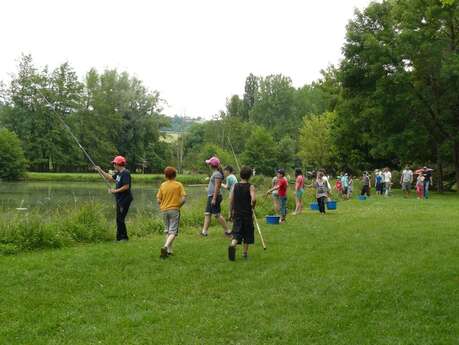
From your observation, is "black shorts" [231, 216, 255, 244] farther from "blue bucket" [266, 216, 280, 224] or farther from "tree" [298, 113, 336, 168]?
"tree" [298, 113, 336, 168]

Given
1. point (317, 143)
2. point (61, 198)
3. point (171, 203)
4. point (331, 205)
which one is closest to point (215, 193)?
point (171, 203)

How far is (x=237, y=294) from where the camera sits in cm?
675

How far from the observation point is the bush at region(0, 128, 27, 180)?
2228 inches

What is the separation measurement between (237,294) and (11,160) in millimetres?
56308

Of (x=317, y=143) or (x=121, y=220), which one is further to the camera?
(x=317, y=143)

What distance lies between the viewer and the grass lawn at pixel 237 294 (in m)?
5.27

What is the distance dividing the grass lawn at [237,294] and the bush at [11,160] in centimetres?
5044

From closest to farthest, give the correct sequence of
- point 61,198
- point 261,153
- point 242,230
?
point 242,230 → point 61,198 → point 261,153

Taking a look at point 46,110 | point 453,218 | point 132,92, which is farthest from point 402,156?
point 132,92

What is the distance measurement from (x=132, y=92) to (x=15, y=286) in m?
69.5

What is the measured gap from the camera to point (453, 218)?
15320mm

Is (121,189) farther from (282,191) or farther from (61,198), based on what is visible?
(61,198)

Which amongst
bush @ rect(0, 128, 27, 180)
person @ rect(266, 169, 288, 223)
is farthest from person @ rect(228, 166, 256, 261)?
bush @ rect(0, 128, 27, 180)

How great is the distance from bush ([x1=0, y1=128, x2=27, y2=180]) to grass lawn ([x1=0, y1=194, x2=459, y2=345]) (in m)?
50.4
